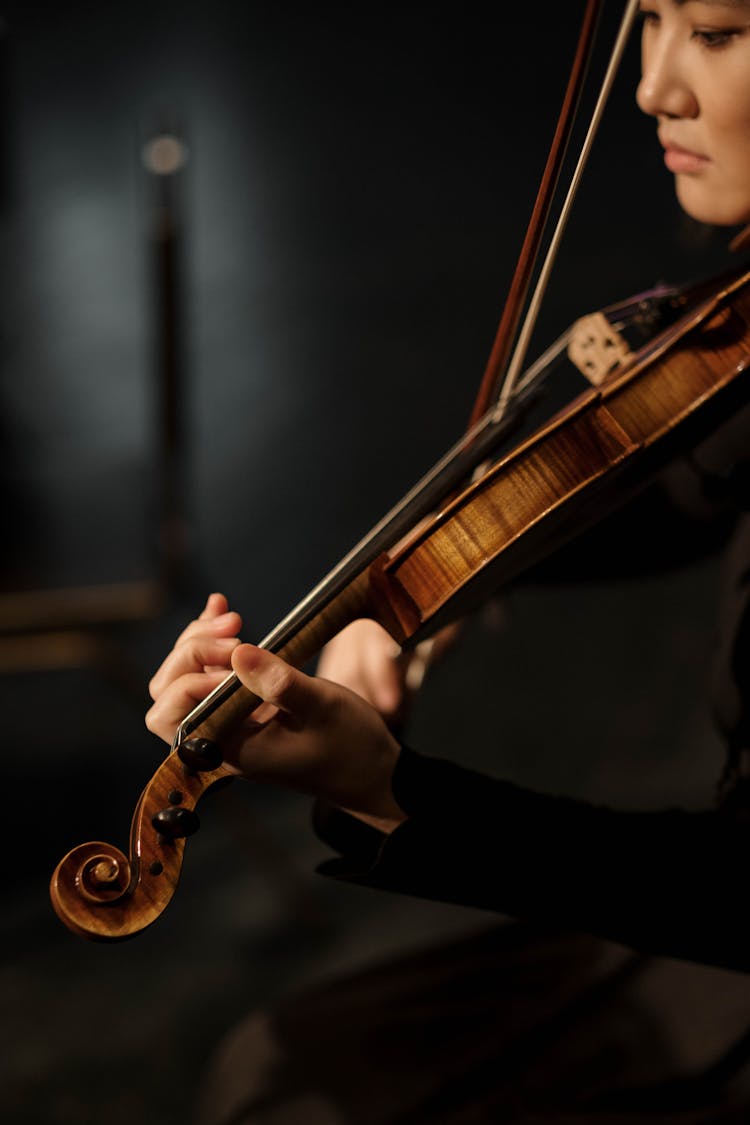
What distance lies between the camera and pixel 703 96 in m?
0.52

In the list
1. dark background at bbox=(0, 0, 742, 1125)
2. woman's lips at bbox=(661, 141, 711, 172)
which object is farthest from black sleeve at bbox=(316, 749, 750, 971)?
dark background at bbox=(0, 0, 742, 1125)

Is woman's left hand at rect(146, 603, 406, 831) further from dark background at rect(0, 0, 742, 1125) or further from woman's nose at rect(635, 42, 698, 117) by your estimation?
dark background at rect(0, 0, 742, 1125)

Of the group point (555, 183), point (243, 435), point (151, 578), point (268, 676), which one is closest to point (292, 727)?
point (268, 676)

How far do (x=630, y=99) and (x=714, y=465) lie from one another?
0.68 ft

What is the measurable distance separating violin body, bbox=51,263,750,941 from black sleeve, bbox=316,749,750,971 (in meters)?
0.08

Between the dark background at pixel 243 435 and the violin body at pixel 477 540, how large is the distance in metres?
0.66

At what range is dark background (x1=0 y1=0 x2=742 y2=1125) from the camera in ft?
4.16

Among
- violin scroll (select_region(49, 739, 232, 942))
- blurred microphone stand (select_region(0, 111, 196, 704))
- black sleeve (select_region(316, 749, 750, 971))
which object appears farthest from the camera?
blurred microphone stand (select_region(0, 111, 196, 704))

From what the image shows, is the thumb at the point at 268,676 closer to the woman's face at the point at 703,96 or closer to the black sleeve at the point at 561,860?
the black sleeve at the point at 561,860

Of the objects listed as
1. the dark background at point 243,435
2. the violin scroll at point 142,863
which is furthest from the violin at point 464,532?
the dark background at point 243,435

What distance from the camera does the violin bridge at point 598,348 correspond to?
21.9 inches

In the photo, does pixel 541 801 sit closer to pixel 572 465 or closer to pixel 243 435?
pixel 572 465

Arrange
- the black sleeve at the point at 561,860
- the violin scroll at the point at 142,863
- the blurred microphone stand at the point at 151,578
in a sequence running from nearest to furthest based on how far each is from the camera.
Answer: the violin scroll at the point at 142,863
the black sleeve at the point at 561,860
the blurred microphone stand at the point at 151,578

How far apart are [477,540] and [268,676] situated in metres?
0.10
